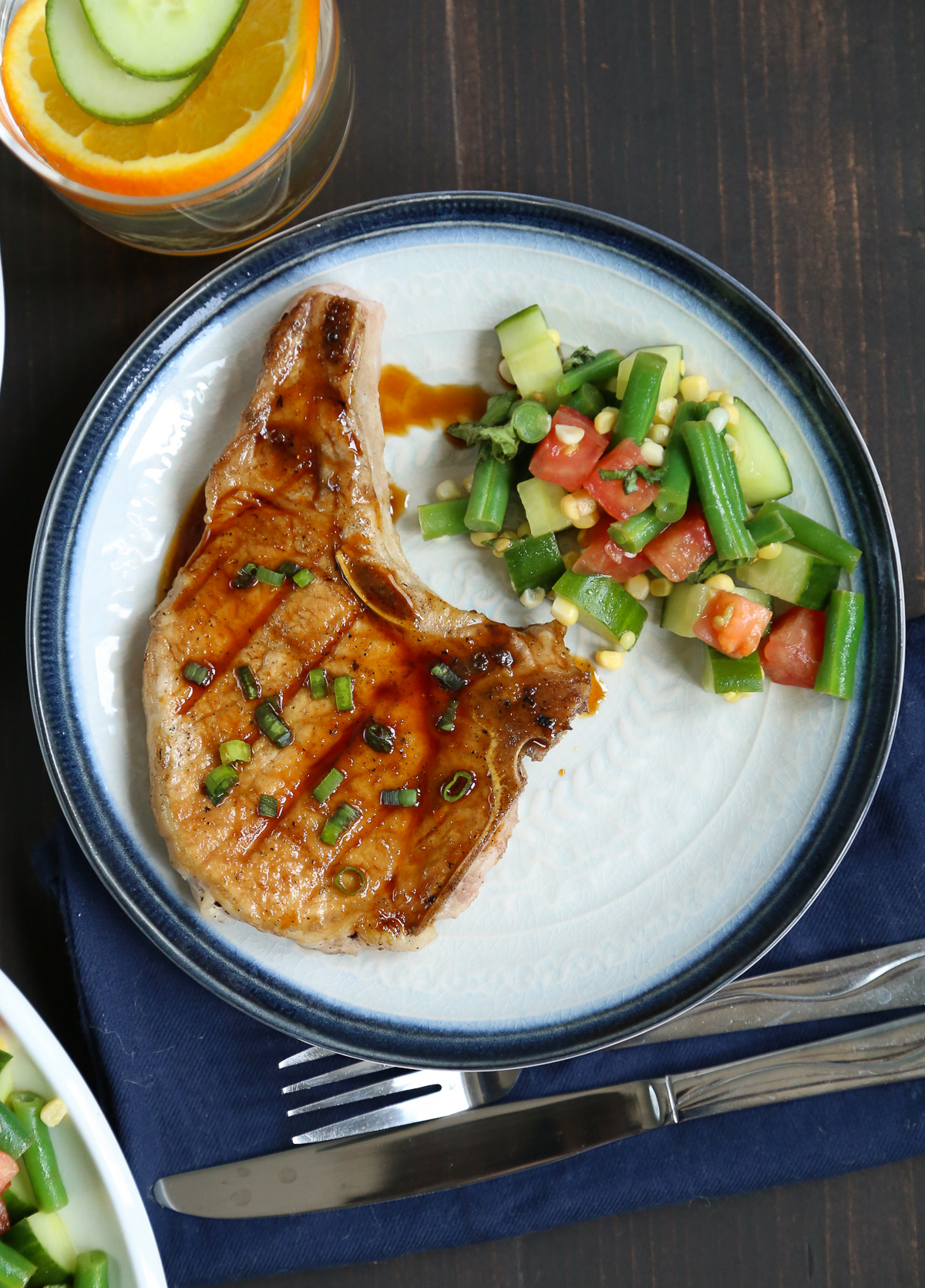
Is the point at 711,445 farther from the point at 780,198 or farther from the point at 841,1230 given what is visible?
the point at 841,1230

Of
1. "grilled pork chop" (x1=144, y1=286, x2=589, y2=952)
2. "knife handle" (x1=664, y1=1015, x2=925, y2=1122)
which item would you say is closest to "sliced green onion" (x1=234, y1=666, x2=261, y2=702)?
"grilled pork chop" (x1=144, y1=286, x2=589, y2=952)

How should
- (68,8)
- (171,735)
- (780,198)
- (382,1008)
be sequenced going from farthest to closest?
(780,198) → (382,1008) → (171,735) → (68,8)

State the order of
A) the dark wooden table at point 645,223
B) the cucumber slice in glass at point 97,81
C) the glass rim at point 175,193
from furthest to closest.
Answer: the dark wooden table at point 645,223
the glass rim at point 175,193
the cucumber slice in glass at point 97,81

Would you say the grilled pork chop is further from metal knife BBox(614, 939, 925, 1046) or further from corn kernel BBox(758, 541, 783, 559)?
metal knife BBox(614, 939, 925, 1046)

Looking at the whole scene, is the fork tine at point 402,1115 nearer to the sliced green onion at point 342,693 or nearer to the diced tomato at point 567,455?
the sliced green onion at point 342,693

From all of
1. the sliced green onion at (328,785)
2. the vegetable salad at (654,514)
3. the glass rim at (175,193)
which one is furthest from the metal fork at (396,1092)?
the glass rim at (175,193)

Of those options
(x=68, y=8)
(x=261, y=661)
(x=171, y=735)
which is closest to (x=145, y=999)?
(x=171, y=735)

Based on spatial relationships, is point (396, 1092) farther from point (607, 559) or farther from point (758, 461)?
point (758, 461)
